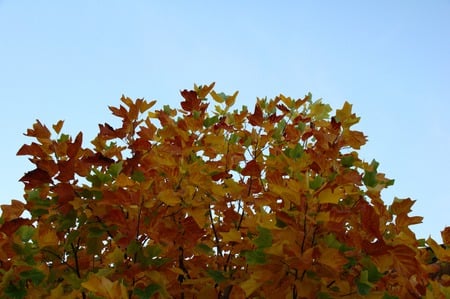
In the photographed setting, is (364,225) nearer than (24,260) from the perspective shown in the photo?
Yes

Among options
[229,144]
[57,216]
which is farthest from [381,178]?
[57,216]

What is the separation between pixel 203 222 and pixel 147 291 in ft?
1.56

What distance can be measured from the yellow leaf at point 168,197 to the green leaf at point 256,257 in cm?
56

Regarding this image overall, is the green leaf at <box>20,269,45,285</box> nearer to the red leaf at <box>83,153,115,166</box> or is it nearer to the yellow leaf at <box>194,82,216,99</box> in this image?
the red leaf at <box>83,153,115,166</box>

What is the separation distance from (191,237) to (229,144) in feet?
2.97

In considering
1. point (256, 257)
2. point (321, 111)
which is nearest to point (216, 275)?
point (256, 257)

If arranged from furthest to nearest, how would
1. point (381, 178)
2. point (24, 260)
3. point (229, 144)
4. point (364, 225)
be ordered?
point (229, 144) < point (381, 178) < point (24, 260) < point (364, 225)

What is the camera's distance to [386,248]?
2680 millimetres

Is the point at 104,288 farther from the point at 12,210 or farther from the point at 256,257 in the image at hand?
the point at 12,210

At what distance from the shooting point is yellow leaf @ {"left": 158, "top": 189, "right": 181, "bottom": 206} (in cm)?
298

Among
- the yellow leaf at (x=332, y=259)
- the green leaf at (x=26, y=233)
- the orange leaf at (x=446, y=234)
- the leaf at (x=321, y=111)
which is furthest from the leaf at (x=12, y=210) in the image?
the orange leaf at (x=446, y=234)

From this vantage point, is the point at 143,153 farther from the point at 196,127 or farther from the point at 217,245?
the point at 217,245

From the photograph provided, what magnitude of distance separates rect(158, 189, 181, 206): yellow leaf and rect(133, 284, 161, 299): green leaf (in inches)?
17.1

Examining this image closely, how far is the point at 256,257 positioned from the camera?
2.65 m
